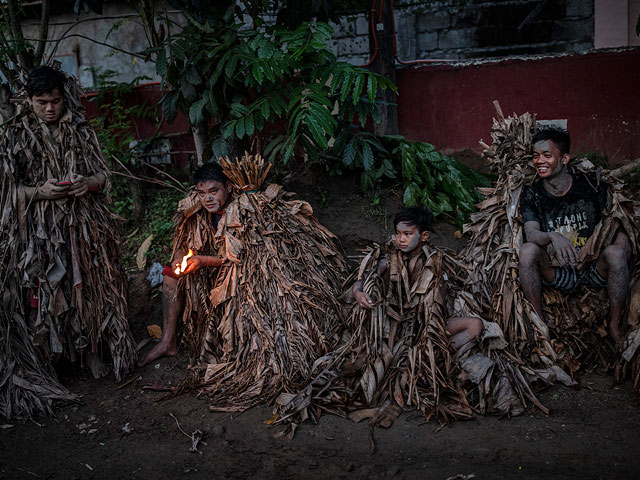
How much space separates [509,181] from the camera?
13.0ft

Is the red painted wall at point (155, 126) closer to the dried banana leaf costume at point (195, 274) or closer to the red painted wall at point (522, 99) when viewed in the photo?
the red painted wall at point (522, 99)

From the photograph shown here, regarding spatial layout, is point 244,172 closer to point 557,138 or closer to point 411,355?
point 411,355

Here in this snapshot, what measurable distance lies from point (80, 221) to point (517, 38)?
18.4 feet

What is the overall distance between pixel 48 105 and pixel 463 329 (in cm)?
285

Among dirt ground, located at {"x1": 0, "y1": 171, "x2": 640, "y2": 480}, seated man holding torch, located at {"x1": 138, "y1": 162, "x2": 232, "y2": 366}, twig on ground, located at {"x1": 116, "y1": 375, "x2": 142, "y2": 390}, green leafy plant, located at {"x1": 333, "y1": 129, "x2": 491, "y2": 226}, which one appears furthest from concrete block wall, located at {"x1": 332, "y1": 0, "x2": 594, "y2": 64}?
dirt ground, located at {"x1": 0, "y1": 171, "x2": 640, "y2": 480}

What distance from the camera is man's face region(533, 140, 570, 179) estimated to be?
12.1ft

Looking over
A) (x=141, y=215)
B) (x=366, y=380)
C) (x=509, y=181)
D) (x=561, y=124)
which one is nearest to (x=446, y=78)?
(x=561, y=124)

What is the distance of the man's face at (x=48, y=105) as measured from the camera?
3.64 metres

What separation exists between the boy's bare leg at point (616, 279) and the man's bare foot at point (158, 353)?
111 inches

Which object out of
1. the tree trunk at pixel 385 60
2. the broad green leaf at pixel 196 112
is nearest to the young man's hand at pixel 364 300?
the broad green leaf at pixel 196 112

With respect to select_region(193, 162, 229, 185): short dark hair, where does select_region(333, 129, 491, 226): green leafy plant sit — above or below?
below

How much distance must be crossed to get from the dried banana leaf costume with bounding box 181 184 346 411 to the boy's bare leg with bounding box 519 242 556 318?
3.87ft

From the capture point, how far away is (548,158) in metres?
3.68

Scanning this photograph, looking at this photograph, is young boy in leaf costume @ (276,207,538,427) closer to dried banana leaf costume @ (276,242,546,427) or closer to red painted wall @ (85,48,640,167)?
dried banana leaf costume @ (276,242,546,427)
